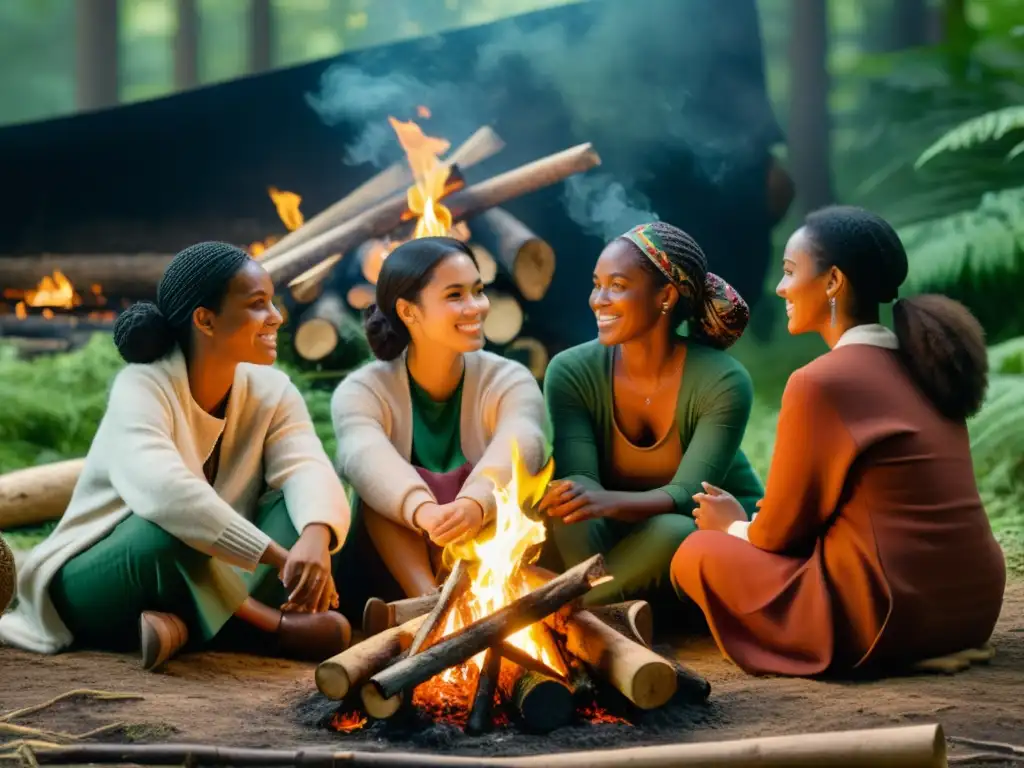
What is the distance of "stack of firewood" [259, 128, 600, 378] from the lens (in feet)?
26.4

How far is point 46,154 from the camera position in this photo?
32.1ft

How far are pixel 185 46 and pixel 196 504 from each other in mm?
9955

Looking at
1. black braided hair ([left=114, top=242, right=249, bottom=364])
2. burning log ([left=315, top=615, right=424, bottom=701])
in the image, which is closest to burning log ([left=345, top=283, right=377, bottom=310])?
black braided hair ([left=114, top=242, right=249, bottom=364])

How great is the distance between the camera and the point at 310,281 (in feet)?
26.3

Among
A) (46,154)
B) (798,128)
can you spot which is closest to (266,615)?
(46,154)

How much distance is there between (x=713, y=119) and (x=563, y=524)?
16.3ft

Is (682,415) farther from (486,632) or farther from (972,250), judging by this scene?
(972,250)

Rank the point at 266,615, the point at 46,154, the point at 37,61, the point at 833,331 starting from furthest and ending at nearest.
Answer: the point at 37,61, the point at 46,154, the point at 266,615, the point at 833,331

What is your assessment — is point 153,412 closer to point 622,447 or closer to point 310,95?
point 622,447

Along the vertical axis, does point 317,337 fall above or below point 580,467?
above

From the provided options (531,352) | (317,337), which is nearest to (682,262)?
(531,352)

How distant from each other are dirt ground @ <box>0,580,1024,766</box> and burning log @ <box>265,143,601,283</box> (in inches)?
154

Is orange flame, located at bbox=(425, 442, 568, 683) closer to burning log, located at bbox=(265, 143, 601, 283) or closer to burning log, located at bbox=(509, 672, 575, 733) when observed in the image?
burning log, located at bbox=(509, 672, 575, 733)

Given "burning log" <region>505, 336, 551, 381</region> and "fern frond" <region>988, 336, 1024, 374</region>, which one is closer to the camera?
"fern frond" <region>988, 336, 1024, 374</region>
